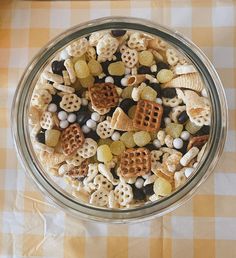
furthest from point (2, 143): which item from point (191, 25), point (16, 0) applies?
point (191, 25)

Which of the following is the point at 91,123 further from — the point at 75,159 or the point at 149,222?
the point at 149,222

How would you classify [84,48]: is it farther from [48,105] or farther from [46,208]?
[46,208]

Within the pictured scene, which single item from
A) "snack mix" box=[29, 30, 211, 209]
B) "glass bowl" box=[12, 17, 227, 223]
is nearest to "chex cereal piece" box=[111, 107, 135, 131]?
"snack mix" box=[29, 30, 211, 209]

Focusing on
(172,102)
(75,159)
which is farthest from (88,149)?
(172,102)

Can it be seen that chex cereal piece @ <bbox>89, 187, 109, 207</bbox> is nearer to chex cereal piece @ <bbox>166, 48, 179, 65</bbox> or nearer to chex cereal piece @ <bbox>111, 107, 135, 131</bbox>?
chex cereal piece @ <bbox>111, 107, 135, 131</bbox>

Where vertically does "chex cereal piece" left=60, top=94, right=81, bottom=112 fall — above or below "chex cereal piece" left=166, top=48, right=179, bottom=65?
below

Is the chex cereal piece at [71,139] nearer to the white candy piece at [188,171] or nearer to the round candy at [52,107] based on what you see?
the round candy at [52,107]

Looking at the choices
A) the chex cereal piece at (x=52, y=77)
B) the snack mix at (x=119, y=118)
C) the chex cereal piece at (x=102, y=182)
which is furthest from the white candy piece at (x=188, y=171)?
the chex cereal piece at (x=52, y=77)
